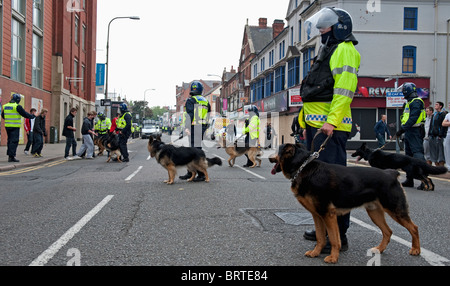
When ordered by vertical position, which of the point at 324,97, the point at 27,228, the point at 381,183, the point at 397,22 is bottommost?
the point at 27,228

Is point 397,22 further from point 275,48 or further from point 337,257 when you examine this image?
point 337,257

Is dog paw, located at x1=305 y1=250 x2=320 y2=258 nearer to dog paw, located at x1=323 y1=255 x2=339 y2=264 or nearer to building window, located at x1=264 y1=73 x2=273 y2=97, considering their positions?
dog paw, located at x1=323 y1=255 x2=339 y2=264

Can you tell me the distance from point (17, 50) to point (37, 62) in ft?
11.4

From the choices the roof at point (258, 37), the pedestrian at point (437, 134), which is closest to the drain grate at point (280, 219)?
the pedestrian at point (437, 134)

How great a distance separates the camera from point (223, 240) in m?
3.99

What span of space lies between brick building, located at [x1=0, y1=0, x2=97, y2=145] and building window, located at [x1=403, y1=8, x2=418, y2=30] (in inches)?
976

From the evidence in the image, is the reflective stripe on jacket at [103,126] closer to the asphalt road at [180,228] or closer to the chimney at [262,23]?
the asphalt road at [180,228]

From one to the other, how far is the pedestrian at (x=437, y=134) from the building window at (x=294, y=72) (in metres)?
21.6

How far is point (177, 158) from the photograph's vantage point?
8.32 meters

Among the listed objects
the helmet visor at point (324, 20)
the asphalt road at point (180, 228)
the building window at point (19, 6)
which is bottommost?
the asphalt road at point (180, 228)

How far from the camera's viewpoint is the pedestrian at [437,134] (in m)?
10.4

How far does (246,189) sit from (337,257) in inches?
171

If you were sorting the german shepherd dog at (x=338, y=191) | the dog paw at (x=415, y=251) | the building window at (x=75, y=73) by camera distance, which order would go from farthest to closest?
1. the building window at (x=75, y=73)
2. the dog paw at (x=415, y=251)
3. the german shepherd dog at (x=338, y=191)
